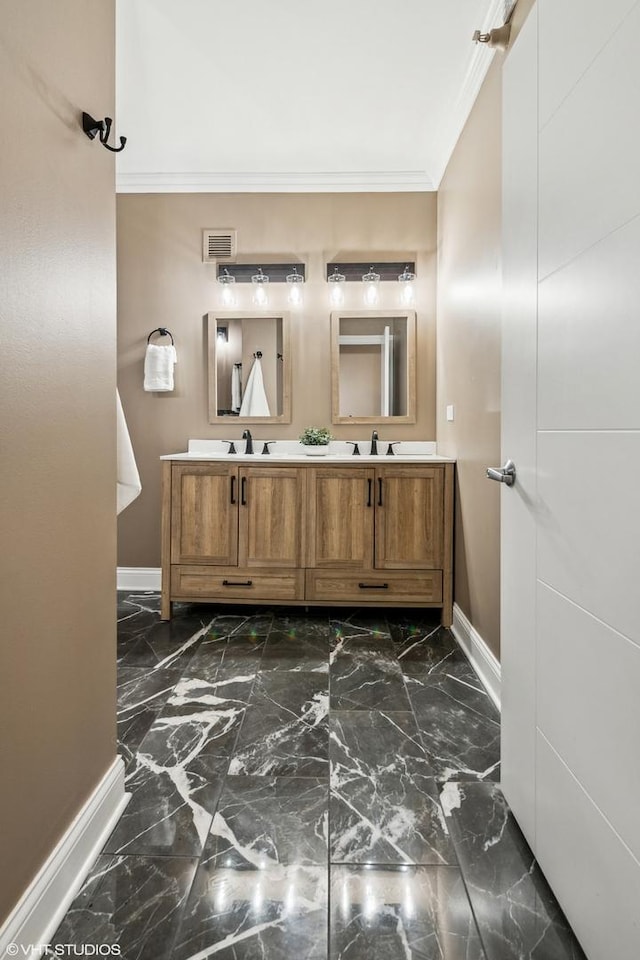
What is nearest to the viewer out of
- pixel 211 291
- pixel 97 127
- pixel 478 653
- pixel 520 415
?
pixel 97 127

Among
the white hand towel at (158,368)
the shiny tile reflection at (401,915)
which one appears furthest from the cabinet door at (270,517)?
the shiny tile reflection at (401,915)

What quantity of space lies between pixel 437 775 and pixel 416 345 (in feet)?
7.99

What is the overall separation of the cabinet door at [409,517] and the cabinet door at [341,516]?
0.21 ft

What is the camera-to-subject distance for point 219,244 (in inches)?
122

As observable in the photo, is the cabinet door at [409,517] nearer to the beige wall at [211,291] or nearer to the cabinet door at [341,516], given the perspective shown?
the cabinet door at [341,516]

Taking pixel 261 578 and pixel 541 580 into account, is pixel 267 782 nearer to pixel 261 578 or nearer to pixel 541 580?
pixel 541 580

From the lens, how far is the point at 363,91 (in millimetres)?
2338

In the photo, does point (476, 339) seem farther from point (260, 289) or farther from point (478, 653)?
point (260, 289)

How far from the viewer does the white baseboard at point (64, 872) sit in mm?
849

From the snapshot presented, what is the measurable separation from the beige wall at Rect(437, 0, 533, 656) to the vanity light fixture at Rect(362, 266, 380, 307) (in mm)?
465

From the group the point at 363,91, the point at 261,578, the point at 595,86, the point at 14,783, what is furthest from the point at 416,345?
the point at 14,783

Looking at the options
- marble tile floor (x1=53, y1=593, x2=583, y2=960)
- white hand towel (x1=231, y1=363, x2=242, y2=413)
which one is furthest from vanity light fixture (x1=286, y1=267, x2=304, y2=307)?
marble tile floor (x1=53, y1=593, x2=583, y2=960)

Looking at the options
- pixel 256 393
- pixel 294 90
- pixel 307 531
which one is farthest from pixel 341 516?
pixel 294 90

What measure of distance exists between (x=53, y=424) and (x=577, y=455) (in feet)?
3.40
